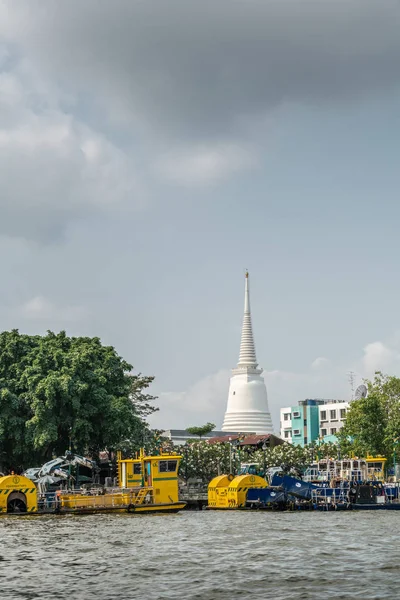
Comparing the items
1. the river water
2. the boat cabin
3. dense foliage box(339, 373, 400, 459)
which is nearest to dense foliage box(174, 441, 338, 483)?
dense foliage box(339, 373, 400, 459)

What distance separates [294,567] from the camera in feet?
84.6

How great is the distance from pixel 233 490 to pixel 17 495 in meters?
14.0

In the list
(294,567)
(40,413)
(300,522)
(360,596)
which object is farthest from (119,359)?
(360,596)

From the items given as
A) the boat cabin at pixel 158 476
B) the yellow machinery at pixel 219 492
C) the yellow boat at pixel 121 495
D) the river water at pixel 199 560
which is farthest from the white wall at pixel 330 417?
the river water at pixel 199 560

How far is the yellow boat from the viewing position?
50.0 m

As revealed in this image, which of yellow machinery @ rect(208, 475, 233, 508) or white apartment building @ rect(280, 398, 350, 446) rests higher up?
white apartment building @ rect(280, 398, 350, 446)

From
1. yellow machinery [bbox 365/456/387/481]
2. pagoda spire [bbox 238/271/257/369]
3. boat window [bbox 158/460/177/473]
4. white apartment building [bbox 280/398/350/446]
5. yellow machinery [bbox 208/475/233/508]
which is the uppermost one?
pagoda spire [bbox 238/271/257/369]

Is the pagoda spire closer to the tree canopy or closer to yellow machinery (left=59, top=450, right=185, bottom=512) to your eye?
the tree canopy

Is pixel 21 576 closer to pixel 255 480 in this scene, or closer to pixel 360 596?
pixel 360 596

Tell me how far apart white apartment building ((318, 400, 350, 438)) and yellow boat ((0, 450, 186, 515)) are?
302ft

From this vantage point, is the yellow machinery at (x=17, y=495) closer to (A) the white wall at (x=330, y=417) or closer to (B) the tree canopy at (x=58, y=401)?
(B) the tree canopy at (x=58, y=401)

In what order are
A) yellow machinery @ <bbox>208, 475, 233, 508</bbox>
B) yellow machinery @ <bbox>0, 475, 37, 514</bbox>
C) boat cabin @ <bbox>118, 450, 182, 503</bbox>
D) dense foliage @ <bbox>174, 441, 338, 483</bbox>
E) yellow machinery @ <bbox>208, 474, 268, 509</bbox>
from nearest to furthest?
yellow machinery @ <bbox>0, 475, 37, 514</bbox> < boat cabin @ <bbox>118, 450, 182, 503</bbox> < yellow machinery @ <bbox>208, 474, 268, 509</bbox> < yellow machinery @ <bbox>208, 475, 233, 508</bbox> < dense foliage @ <bbox>174, 441, 338, 483</bbox>

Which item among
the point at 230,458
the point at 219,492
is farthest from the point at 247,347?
the point at 219,492

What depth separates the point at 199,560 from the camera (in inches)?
1089
